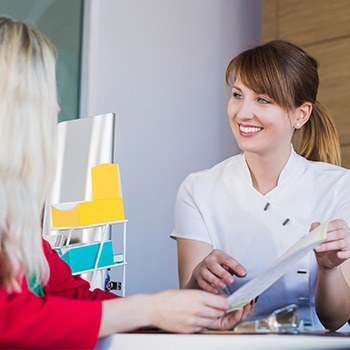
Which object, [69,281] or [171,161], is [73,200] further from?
[69,281]

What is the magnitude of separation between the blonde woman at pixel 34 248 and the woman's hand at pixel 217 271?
18.5 inches

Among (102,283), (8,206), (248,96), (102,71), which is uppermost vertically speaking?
(102,71)

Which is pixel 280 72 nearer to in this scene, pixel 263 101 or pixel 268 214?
pixel 263 101

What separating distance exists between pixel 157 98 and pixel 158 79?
0.33 feet

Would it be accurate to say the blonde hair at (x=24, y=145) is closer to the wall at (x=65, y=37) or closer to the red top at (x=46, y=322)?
the red top at (x=46, y=322)

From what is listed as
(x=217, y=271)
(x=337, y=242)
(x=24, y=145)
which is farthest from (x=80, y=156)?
(x=24, y=145)

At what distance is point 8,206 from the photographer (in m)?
1.01

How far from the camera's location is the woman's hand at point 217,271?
1.56m

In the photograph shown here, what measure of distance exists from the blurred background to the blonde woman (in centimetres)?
244

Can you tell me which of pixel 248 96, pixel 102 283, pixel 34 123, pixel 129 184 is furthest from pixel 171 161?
pixel 34 123

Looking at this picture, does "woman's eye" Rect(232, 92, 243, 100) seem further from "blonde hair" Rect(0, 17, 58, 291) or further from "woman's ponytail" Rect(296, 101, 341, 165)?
"blonde hair" Rect(0, 17, 58, 291)

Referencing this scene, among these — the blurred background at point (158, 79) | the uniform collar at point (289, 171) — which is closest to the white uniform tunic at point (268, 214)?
the uniform collar at point (289, 171)

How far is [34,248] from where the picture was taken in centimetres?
102

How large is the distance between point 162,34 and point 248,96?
1995 mm
